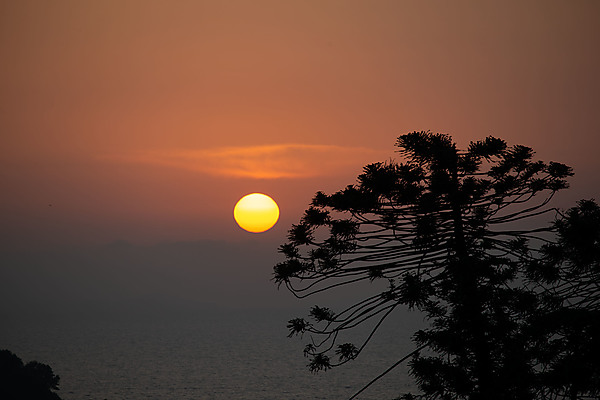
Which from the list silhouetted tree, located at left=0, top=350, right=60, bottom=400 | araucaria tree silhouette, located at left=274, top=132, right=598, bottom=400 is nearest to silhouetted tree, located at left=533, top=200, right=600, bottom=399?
araucaria tree silhouette, located at left=274, top=132, right=598, bottom=400

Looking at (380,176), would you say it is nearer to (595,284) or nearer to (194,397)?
(595,284)

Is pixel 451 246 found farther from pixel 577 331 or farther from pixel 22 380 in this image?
pixel 22 380

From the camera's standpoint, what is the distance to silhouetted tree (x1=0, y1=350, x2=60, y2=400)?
262 feet

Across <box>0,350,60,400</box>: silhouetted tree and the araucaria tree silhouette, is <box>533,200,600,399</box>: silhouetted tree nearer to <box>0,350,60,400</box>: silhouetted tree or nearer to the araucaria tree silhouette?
the araucaria tree silhouette

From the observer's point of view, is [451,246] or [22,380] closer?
[451,246]

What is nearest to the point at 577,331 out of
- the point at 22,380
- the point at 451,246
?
the point at 451,246

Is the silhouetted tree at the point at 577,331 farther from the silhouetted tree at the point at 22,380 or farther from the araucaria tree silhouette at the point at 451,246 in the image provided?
the silhouetted tree at the point at 22,380

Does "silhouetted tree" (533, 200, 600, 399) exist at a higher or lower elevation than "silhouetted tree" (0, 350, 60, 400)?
lower

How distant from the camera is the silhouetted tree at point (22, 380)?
262ft

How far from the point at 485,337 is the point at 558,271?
2.22 metres

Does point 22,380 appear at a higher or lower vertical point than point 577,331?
higher

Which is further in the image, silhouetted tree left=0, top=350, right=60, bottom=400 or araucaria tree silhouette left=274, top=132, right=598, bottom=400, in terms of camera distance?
silhouetted tree left=0, top=350, right=60, bottom=400

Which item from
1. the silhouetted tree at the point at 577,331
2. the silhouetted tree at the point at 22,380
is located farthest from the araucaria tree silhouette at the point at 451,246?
the silhouetted tree at the point at 22,380

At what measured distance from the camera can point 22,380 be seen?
82688 mm
